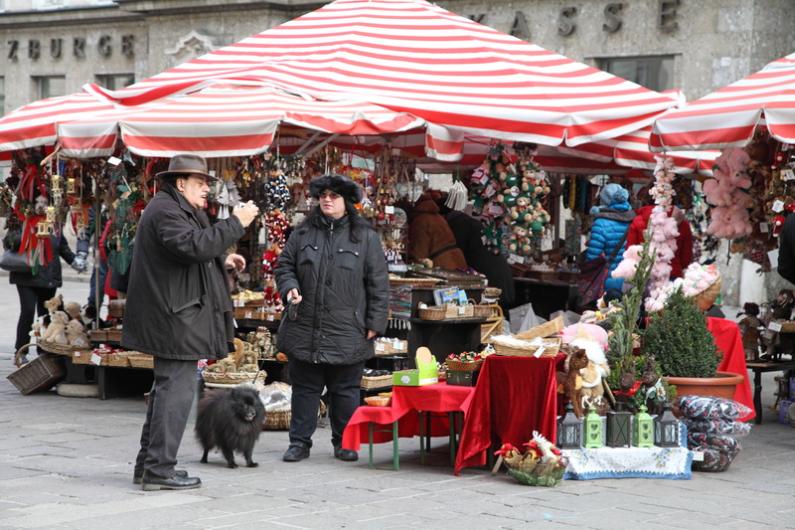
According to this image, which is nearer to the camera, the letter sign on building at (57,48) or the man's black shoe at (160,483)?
the man's black shoe at (160,483)

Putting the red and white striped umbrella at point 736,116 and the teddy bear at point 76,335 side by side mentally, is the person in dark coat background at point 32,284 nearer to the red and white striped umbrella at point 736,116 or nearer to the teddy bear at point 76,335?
the teddy bear at point 76,335

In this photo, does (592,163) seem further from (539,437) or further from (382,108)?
(539,437)

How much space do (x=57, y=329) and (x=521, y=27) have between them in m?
13.6

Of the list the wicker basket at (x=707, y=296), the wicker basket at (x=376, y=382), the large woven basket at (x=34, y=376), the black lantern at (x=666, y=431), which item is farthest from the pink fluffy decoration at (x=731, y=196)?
the large woven basket at (x=34, y=376)

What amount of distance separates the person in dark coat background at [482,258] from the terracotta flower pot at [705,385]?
14.5ft

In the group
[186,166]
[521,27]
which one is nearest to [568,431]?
[186,166]

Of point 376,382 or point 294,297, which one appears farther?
point 376,382

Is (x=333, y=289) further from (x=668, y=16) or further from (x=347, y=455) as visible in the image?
(x=668, y=16)

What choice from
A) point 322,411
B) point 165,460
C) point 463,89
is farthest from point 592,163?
point 165,460

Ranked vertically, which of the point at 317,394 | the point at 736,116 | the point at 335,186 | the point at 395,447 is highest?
the point at 736,116

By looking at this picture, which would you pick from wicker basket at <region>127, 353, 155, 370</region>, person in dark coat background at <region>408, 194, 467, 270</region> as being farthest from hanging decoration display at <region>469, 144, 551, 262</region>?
wicker basket at <region>127, 353, 155, 370</region>

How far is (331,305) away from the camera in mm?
8602

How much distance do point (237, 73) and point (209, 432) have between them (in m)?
4.71

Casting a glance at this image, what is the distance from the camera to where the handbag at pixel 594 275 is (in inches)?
522
